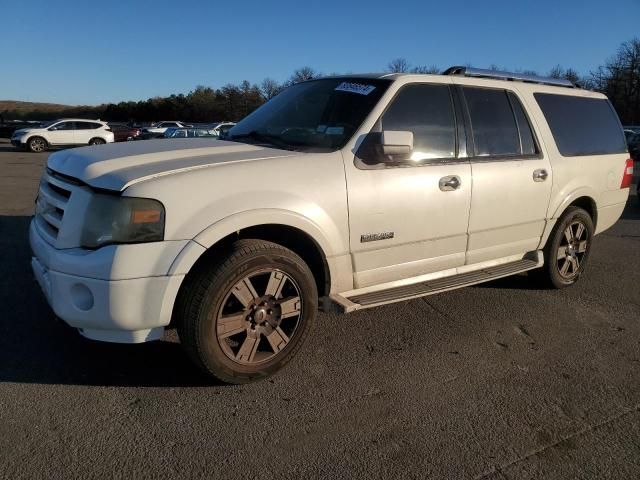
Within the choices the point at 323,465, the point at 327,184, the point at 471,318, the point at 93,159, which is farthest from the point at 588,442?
the point at 93,159

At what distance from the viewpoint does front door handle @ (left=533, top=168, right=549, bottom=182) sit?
4239 mm

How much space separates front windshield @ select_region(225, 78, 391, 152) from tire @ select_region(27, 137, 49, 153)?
24.8m

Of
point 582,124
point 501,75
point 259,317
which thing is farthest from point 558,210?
point 259,317

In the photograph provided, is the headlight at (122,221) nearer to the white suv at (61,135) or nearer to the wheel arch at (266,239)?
the wheel arch at (266,239)

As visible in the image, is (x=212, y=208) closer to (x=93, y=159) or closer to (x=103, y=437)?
(x=93, y=159)

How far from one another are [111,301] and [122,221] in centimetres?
41

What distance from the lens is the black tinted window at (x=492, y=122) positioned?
3963 mm

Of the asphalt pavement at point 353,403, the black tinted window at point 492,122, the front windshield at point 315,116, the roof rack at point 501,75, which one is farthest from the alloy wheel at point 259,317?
the roof rack at point 501,75

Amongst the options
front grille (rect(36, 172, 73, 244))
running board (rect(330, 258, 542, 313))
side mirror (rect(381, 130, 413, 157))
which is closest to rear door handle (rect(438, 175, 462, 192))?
side mirror (rect(381, 130, 413, 157))

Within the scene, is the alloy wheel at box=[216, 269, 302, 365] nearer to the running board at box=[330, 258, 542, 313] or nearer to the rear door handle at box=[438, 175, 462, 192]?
the running board at box=[330, 258, 542, 313]

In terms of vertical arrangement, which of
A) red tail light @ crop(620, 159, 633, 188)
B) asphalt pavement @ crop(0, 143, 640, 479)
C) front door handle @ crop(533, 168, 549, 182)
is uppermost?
front door handle @ crop(533, 168, 549, 182)

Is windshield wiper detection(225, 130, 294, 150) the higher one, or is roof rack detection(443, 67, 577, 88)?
roof rack detection(443, 67, 577, 88)

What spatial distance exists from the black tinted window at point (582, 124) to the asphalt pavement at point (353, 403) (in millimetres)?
1588

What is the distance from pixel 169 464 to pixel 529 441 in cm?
176
